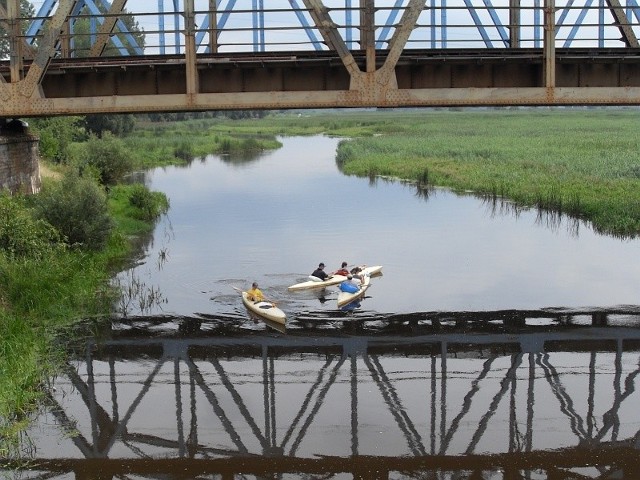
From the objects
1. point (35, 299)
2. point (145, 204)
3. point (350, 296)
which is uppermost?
point (145, 204)

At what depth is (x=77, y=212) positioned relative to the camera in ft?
97.5

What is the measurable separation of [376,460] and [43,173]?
28481mm

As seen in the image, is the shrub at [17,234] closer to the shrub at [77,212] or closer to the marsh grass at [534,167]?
the shrub at [77,212]

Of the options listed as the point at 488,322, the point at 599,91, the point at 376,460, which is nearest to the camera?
the point at 376,460

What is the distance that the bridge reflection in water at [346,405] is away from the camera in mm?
15977

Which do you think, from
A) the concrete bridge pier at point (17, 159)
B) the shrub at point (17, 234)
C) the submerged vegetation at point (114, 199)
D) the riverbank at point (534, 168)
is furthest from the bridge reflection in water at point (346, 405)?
the riverbank at point (534, 168)

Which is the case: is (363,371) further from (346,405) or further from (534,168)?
(534,168)

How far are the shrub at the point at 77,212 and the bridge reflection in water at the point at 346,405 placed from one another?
22.4ft

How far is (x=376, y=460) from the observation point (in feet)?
52.1

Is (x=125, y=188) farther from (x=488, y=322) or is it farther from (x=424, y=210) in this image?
(x=488, y=322)

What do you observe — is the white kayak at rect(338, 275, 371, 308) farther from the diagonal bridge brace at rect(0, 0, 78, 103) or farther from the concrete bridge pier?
the concrete bridge pier

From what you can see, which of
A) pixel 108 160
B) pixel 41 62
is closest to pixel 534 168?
pixel 108 160

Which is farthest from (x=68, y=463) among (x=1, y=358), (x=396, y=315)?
(x=396, y=315)

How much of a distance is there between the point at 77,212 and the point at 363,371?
12562 millimetres
